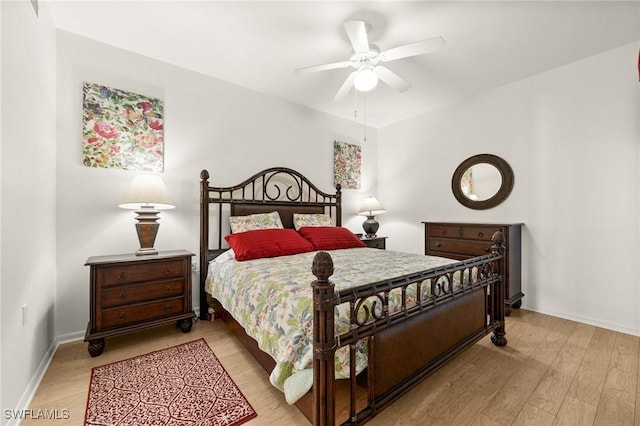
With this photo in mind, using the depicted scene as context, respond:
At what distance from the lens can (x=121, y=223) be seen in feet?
8.25

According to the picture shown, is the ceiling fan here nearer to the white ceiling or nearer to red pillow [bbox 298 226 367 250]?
the white ceiling

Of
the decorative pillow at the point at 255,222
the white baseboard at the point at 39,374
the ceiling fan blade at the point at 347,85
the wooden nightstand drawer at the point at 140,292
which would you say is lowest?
the white baseboard at the point at 39,374

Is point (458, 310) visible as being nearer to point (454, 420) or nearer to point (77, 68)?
point (454, 420)

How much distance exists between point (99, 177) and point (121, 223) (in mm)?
447

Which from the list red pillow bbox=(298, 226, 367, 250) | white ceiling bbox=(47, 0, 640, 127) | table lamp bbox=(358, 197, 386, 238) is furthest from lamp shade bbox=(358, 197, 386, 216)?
white ceiling bbox=(47, 0, 640, 127)

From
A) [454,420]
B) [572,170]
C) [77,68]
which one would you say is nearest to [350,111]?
[572,170]

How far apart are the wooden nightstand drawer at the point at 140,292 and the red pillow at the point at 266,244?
1.93 feet

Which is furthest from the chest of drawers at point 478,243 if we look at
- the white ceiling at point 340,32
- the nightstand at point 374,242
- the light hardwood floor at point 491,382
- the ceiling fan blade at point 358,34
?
the ceiling fan blade at point 358,34

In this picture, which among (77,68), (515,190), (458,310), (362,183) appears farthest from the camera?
(362,183)

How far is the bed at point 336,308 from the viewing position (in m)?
1.20

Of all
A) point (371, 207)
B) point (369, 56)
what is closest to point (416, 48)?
point (369, 56)

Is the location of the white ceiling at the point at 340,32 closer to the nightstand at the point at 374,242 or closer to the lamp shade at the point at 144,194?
the lamp shade at the point at 144,194

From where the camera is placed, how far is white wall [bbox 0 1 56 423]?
4.42 feet

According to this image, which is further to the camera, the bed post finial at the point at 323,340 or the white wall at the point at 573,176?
the white wall at the point at 573,176
